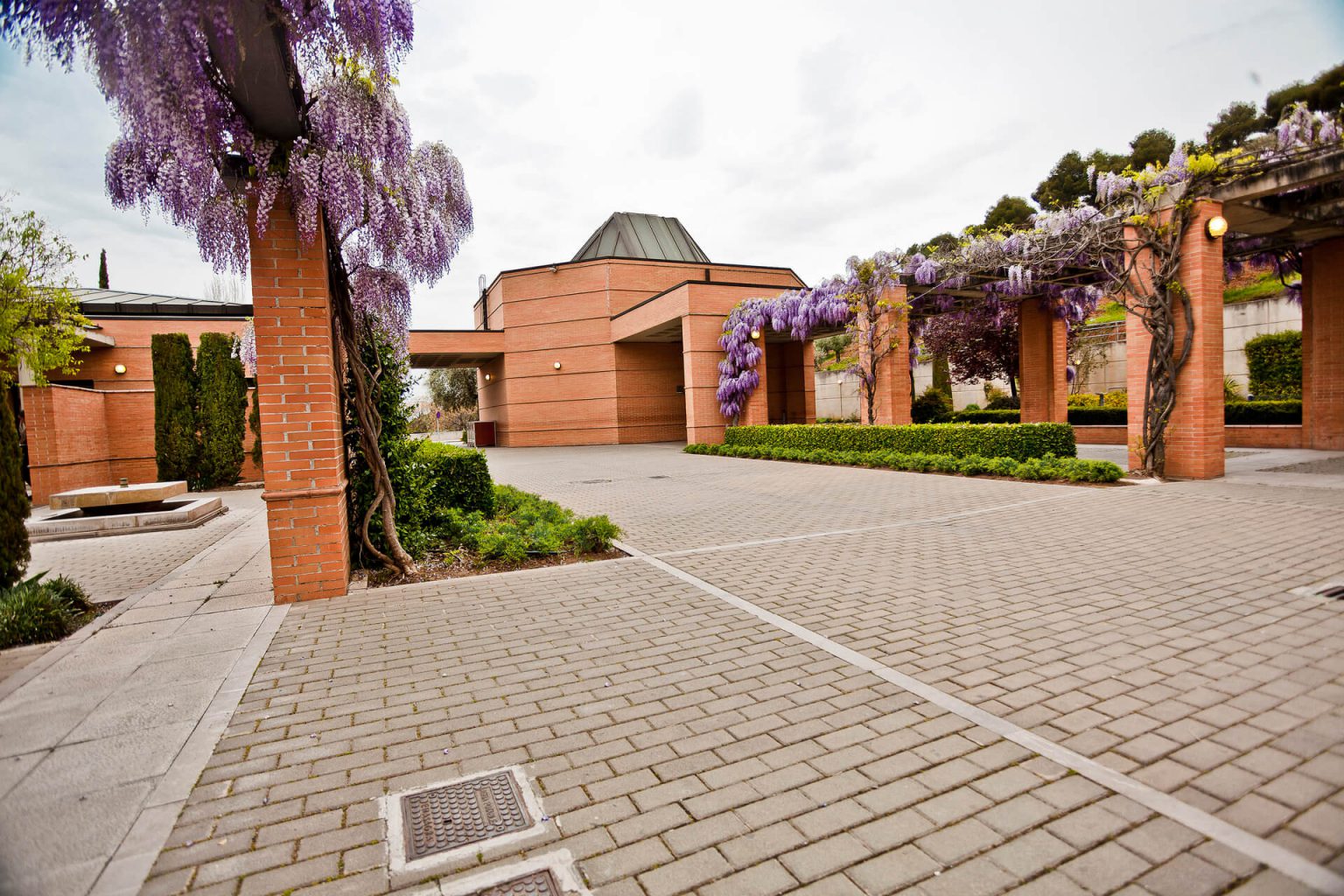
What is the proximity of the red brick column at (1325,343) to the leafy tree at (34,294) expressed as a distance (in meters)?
A: 21.8

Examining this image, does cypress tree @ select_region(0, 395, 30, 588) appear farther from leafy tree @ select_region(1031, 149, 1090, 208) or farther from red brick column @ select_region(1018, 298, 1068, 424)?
leafy tree @ select_region(1031, 149, 1090, 208)

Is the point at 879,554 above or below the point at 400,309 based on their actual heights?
below

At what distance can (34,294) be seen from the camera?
1059cm

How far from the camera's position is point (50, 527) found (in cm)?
916

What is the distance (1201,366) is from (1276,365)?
35.9 ft

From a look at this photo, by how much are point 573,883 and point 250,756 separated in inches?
64.7

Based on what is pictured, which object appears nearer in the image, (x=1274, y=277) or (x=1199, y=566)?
(x=1199, y=566)

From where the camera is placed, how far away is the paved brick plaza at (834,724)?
1968 millimetres

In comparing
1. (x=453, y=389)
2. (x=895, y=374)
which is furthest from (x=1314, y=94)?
(x=453, y=389)

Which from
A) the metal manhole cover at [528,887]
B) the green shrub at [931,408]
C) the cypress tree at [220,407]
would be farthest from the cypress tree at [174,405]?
the green shrub at [931,408]

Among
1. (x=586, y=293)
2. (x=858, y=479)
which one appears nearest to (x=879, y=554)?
(x=858, y=479)

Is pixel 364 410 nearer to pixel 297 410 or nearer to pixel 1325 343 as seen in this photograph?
pixel 297 410

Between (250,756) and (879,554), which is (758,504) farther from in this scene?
(250,756)

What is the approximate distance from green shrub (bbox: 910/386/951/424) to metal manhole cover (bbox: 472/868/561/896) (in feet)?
70.6
